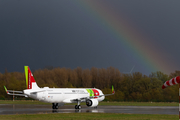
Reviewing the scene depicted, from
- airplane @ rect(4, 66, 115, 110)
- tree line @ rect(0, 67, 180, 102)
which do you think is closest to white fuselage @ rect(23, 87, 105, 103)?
airplane @ rect(4, 66, 115, 110)

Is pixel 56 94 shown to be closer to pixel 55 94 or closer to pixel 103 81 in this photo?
pixel 55 94

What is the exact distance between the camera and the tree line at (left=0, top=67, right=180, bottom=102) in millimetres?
87438

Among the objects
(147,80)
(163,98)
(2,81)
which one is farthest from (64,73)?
(163,98)

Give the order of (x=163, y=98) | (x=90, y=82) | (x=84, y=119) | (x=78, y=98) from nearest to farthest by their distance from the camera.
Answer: (x=84, y=119) → (x=78, y=98) → (x=163, y=98) → (x=90, y=82)

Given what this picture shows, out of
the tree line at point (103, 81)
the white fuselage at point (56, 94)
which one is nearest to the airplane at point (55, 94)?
the white fuselage at point (56, 94)

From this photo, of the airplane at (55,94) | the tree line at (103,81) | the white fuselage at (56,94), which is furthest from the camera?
the tree line at (103,81)

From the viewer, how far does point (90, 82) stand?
4188 inches

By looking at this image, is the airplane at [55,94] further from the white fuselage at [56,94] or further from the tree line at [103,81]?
the tree line at [103,81]

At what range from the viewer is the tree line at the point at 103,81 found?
87.4m

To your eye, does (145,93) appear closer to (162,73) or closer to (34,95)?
(162,73)

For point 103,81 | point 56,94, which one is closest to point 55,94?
point 56,94

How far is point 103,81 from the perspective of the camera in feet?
352

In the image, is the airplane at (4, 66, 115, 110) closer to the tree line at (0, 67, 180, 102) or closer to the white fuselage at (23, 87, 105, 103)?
the white fuselage at (23, 87, 105, 103)

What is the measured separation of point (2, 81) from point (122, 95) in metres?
50.9
